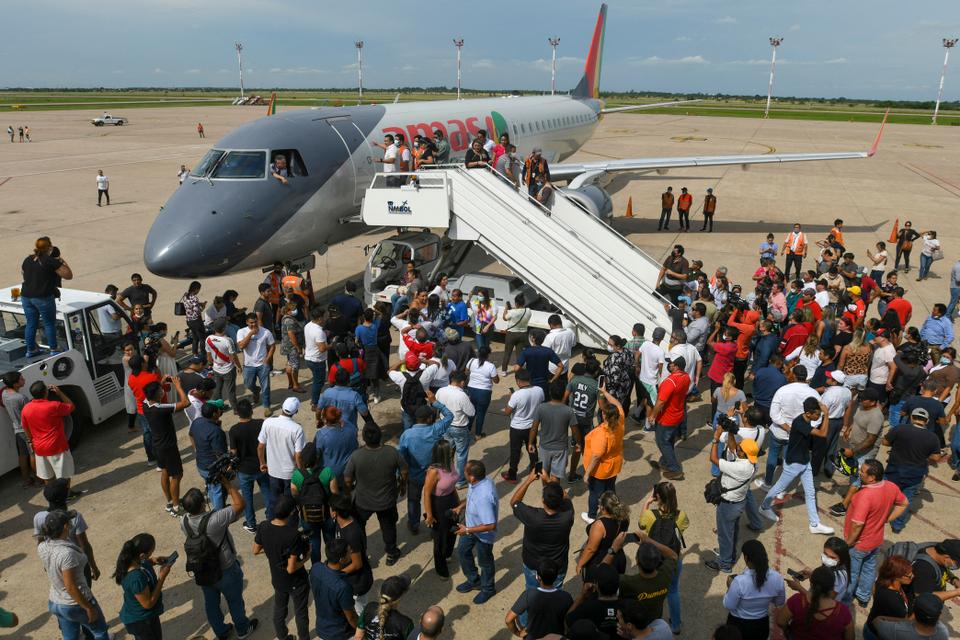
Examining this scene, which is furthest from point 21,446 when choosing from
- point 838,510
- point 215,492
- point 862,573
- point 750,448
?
point 838,510

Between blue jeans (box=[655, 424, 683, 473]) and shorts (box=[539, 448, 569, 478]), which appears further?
blue jeans (box=[655, 424, 683, 473])

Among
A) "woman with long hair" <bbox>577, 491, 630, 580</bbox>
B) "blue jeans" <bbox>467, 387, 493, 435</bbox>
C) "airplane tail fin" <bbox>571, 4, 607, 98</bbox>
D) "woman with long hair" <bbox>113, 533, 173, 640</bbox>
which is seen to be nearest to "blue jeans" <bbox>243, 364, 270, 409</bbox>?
"blue jeans" <bbox>467, 387, 493, 435</bbox>

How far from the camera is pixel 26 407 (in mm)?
7262

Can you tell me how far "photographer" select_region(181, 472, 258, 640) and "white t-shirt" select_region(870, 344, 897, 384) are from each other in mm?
8780

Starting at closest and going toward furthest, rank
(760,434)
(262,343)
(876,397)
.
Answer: (760,434)
(876,397)
(262,343)

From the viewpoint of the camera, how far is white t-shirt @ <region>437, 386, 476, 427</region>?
730 centimetres

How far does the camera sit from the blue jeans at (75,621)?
16.9ft

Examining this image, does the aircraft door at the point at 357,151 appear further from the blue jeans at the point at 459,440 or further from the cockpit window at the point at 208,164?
the blue jeans at the point at 459,440

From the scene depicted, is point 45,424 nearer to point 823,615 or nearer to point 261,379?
point 261,379

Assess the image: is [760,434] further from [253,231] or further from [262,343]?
[253,231]

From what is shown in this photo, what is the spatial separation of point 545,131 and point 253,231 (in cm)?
1513

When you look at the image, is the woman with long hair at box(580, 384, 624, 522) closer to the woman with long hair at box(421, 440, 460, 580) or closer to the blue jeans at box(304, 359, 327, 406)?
the woman with long hair at box(421, 440, 460, 580)

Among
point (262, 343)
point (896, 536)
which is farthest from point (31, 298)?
point (896, 536)

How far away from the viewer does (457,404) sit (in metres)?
7.30
